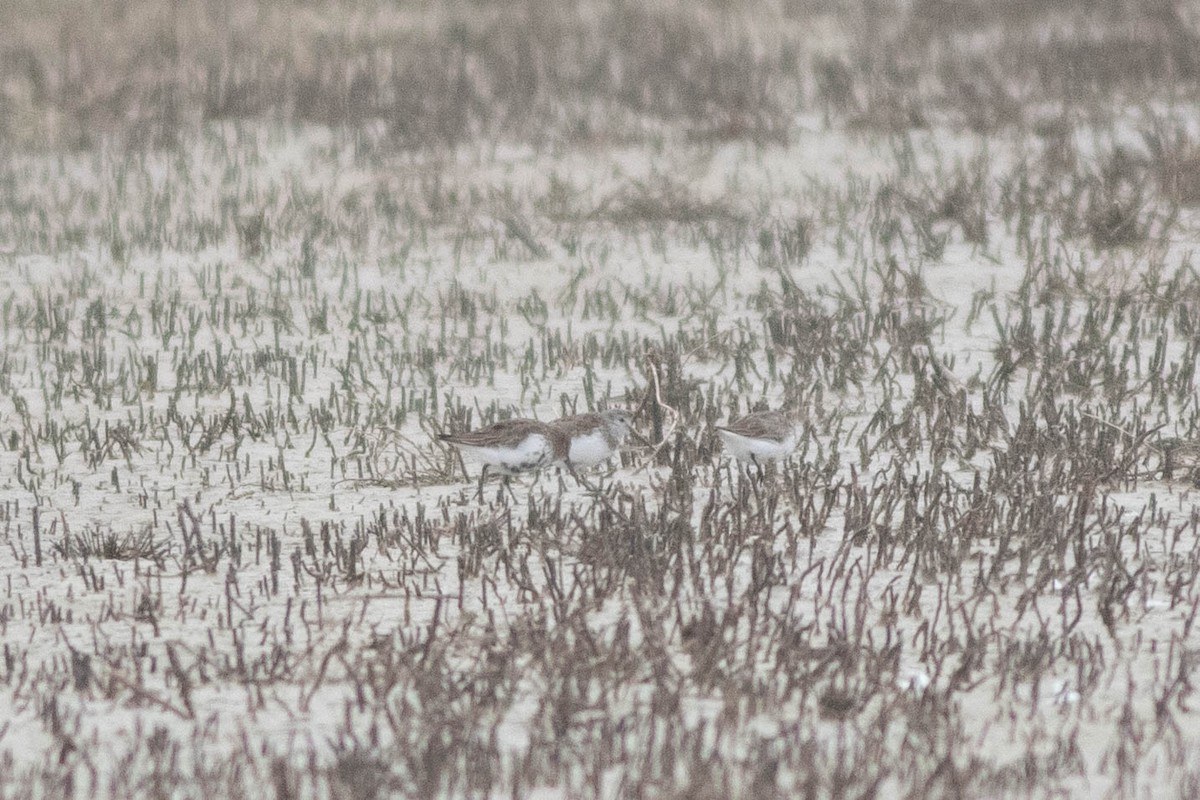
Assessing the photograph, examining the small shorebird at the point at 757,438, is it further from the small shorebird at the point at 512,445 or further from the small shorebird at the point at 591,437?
the small shorebird at the point at 512,445

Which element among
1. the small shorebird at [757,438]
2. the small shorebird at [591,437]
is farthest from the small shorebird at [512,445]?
the small shorebird at [757,438]

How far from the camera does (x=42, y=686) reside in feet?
14.8

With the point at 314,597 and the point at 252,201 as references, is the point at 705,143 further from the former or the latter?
the point at 314,597

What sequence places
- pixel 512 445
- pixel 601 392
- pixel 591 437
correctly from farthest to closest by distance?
pixel 601 392
pixel 591 437
pixel 512 445

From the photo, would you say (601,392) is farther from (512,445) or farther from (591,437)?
Result: (512,445)

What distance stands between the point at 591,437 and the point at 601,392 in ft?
6.53

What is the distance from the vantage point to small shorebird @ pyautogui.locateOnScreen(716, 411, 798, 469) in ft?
20.3

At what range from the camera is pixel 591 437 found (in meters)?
6.50

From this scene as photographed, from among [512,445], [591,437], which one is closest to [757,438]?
[591,437]

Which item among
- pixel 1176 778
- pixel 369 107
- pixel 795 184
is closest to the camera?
pixel 1176 778

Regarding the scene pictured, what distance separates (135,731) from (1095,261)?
7.99 m

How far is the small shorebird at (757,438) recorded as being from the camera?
6.18 m

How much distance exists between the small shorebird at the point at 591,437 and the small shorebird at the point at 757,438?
51 centimetres

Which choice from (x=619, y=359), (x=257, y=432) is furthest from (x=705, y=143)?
(x=257, y=432)
